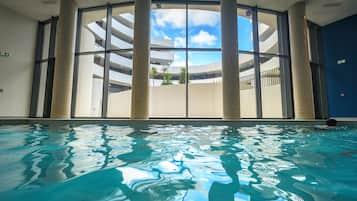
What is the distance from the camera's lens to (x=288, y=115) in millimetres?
7387

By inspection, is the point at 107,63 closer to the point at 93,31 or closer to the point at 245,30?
the point at 93,31

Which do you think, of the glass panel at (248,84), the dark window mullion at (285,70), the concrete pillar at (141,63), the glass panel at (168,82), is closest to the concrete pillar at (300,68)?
the dark window mullion at (285,70)

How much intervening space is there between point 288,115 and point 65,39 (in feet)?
26.0

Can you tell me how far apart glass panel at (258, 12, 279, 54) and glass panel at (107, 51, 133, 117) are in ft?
A: 16.3

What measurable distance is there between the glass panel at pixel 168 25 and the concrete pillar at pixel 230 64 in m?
1.65

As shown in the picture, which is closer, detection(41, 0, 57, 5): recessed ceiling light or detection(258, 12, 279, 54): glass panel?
detection(41, 0, 57, 5): recessed ceiling light

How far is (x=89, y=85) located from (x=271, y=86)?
7177mm

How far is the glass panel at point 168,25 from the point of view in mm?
7406

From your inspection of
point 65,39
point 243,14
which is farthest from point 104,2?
point 243,14

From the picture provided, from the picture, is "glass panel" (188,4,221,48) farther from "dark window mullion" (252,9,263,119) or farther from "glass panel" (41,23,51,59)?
"glass panel" (41,23,51,59)

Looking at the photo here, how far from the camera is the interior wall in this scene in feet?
25.6

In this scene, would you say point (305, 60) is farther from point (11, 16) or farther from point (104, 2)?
point (11, 16)

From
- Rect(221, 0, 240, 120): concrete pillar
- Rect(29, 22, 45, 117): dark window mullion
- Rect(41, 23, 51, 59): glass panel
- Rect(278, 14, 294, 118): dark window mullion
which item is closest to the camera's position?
Rect(221, 0, 240, 120): concrete pillar

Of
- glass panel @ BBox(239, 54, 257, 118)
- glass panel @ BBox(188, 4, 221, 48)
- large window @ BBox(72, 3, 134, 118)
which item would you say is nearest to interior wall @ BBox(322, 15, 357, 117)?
glass panel @ BBox(239, 54, 257, 118)
